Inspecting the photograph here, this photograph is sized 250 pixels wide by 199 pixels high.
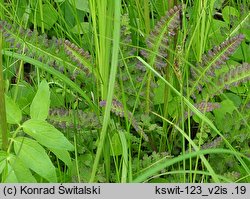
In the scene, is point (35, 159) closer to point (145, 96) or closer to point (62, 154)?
point (62, 154)

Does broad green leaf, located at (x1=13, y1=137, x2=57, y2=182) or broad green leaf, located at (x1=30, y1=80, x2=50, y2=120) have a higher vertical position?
broad green leaf, located at (x1=30, y1=80, x2=50, y2=120)

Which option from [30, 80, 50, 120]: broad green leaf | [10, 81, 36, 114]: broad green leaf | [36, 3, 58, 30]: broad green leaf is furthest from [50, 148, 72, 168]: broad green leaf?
[36, 3, 58, 30]: broad green leaf

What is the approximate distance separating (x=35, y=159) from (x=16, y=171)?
0.15ft

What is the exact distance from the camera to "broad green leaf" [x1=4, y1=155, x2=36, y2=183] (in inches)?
45.4

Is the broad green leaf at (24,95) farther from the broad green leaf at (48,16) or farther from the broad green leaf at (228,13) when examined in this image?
the broad green leaf at (228,13)

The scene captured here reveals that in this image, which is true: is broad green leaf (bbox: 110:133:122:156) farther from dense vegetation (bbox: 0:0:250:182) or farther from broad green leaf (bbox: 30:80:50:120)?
broad green leaf (bbox: 30:80:50:120)

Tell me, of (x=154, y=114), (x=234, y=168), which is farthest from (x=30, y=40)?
(x=234, y=168)

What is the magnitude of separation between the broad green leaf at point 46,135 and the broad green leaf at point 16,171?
0.20 ft

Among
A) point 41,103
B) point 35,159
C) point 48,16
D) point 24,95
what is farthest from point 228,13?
point 35,159

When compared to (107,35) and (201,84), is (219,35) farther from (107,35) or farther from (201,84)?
(107,35)

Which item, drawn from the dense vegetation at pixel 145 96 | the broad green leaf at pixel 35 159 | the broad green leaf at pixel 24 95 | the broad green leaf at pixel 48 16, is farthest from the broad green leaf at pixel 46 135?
the broad green leaf at pixel 48 16

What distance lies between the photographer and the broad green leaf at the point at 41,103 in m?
1.28

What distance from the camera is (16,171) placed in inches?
45.8

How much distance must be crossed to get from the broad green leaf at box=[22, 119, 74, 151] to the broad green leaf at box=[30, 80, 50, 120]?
65mm
